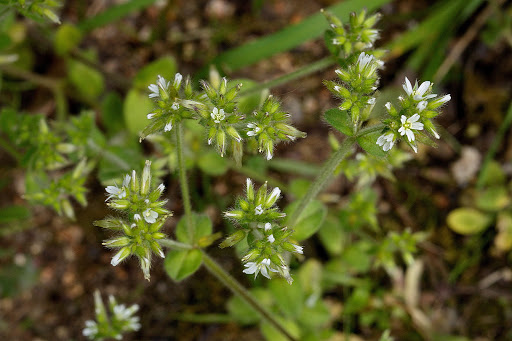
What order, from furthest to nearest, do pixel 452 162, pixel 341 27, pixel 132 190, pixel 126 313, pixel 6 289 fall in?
1. pixel 452 162
2. pixel 6 289
3. pixel 126 313
4. pixel 341 27
5. pixel 132 190

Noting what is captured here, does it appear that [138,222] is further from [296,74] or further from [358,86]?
[296,74]

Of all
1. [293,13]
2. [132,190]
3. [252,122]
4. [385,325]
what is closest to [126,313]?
[132,190]

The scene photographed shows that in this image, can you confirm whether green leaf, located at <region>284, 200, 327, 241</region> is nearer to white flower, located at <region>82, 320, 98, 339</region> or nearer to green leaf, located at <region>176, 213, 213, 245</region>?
green leaf, located at <region>176, 213, 213, 245</region>

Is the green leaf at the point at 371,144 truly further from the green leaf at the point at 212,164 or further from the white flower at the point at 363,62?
the green leaf at the point at 212,164

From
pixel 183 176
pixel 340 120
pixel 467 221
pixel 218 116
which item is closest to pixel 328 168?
pixel 340 120

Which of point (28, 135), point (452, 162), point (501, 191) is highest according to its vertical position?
point (28, 135)

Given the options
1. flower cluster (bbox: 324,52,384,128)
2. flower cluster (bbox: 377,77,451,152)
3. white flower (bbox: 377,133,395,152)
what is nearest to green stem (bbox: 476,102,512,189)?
flower cluster (bbox: 377,77,451,152)

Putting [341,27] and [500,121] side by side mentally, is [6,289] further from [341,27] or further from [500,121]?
[500,121]
